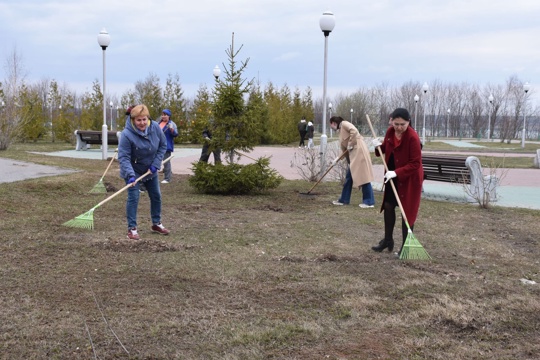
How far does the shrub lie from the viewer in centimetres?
1012

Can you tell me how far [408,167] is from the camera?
5520mm

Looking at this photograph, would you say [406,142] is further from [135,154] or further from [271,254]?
[135,154]

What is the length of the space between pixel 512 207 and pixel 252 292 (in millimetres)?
6645

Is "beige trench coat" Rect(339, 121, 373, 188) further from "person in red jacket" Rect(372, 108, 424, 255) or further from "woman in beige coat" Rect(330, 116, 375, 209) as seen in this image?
"person in red jacket" Rect(372, 108, 424, 255)

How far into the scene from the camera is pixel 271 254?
18.8ft

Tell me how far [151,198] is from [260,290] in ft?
8.18

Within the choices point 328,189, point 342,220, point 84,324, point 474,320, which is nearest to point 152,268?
point 84,324

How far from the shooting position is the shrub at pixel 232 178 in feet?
33.2

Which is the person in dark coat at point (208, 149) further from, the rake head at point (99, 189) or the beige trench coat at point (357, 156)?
the beige trench coat at point (357, 156)

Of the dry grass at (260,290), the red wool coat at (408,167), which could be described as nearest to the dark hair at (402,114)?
the red wool coat at (408,167)

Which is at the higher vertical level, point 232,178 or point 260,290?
point 232,178

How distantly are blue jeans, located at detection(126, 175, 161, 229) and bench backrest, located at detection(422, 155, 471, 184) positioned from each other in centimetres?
545

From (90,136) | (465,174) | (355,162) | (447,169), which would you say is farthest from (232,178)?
(90,136)

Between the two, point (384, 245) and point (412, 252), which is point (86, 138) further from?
point (412, 252)
